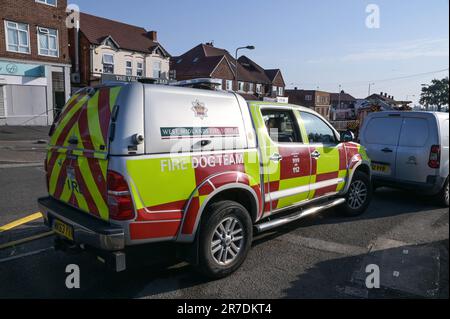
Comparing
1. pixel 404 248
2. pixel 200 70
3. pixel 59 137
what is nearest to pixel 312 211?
pixel 404 248

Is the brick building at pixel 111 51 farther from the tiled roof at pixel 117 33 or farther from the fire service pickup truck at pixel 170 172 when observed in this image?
the fire service pickup truck at pixel 170 172

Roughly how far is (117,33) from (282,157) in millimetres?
32083

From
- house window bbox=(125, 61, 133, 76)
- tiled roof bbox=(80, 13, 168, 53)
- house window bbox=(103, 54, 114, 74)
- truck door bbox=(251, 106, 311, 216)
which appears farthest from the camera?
house window bbox=(125, 61, 133, 76)

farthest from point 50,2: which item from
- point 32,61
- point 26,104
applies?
point 26,104

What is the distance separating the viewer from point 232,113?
382 centimetres

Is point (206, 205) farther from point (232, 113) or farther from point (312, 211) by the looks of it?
point (312, 211)

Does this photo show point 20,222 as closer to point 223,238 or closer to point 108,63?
point 223,238

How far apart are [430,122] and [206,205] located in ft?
16.3

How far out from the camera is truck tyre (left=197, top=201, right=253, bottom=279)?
3455 mm

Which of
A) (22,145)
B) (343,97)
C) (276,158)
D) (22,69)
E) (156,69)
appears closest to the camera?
(276,158)

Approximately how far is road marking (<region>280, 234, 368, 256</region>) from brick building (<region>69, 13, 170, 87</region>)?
24.6 metres

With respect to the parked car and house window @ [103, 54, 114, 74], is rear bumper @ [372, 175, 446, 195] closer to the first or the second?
the parked car

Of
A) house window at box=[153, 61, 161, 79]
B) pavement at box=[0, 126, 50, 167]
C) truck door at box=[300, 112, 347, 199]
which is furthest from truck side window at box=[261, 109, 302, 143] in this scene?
house window at box=[153, 61, 161, 79]

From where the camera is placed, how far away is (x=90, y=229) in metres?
3.02
